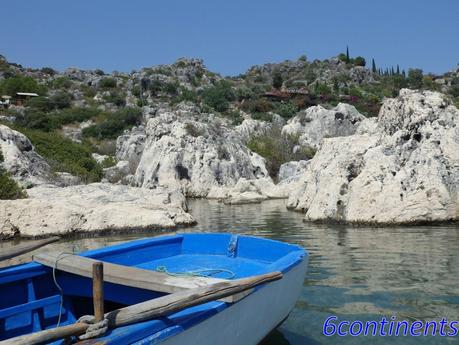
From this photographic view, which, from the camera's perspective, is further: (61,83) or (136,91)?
(61,83)

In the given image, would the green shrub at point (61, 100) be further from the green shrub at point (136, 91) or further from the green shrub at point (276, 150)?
the green shrub at point (276, 150)

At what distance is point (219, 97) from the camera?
61.6m

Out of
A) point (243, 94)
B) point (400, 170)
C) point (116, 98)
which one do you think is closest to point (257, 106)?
point (243, 94)

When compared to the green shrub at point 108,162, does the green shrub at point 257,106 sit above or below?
above

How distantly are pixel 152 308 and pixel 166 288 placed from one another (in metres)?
0.48

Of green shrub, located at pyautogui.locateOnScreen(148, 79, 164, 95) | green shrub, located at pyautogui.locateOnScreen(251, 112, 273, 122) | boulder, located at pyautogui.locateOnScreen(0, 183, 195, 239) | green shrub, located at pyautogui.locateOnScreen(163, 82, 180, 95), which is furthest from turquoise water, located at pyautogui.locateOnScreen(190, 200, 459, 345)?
green shrub, located at pyautogui.locateOnScreen(148, 79, 164, 95)

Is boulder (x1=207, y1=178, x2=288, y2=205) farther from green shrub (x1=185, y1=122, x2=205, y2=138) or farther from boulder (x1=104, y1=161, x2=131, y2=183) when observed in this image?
boulder (x1=104, y1=161, x2=131, y2=183)

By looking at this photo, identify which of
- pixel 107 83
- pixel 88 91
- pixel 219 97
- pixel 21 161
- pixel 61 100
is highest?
pixel 107 83

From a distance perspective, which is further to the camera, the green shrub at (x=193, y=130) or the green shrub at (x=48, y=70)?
the green shrub at (x=48, y=70)

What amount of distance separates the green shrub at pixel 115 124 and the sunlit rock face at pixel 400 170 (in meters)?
41.0

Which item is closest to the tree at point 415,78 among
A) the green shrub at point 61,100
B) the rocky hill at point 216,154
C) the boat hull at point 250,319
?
the rocky hill at point 216,154

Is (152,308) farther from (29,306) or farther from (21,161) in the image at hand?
(21,161)

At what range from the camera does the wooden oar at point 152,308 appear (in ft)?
7.83

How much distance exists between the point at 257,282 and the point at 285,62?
10067 cm
